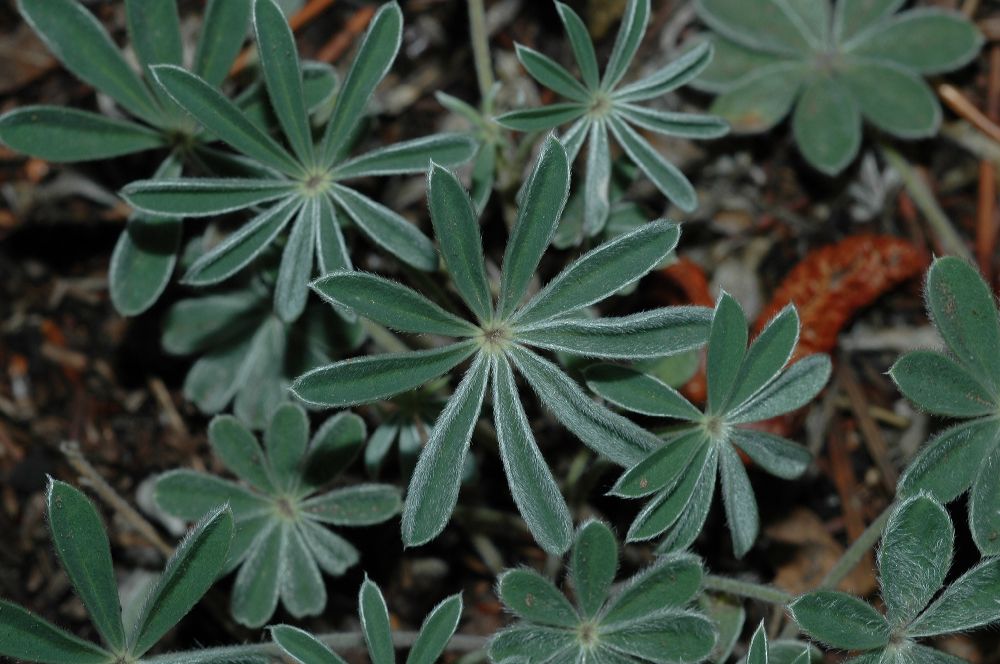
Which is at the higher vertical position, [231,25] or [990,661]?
[231,25]

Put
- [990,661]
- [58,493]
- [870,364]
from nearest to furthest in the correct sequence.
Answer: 1. [58,493]
2. [990,661]
3. [870,364]

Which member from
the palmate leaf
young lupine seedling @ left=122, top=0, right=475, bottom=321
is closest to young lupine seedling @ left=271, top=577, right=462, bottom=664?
young lupine seedling @ left=122, top=0, right=475, bottom=321

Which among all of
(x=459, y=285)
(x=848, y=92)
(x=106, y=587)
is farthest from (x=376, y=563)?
(x=848, y=92)

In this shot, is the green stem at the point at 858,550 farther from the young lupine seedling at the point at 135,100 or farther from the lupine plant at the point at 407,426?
the young lupine seedling at the point at 135,100

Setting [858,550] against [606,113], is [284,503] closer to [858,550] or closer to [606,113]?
[606,113]

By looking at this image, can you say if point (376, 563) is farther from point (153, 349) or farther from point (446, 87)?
point (446, 87)

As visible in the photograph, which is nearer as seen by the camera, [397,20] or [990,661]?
[397,20]
